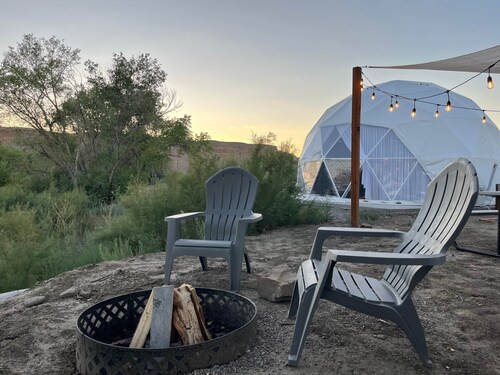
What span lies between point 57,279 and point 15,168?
44.4 feet

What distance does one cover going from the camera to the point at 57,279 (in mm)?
4168

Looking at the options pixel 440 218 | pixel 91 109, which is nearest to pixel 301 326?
pixel 440 218

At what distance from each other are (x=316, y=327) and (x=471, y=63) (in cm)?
581

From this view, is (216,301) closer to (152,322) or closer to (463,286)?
(152,322)

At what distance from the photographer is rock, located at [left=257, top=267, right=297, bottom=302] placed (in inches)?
126

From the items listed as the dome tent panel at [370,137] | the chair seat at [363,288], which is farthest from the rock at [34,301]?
the dome tent panel at [370,137]

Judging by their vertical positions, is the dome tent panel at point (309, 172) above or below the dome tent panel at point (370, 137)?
Answer: below

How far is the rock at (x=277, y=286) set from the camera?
3.19 m

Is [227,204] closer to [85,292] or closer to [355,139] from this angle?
[85,292]

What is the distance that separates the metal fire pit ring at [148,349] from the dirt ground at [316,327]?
0.26 feet

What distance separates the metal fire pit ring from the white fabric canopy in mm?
5220

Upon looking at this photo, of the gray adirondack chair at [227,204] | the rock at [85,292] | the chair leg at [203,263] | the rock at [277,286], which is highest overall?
the gray adirondack chair at [227,204]

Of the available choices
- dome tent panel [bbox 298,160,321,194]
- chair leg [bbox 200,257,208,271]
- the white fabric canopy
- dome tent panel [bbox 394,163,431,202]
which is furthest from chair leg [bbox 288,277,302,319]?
dome tent panel [bbox 298,160,321,194]

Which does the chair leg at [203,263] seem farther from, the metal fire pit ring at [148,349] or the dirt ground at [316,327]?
the metal fire pit ring at [148,349]
